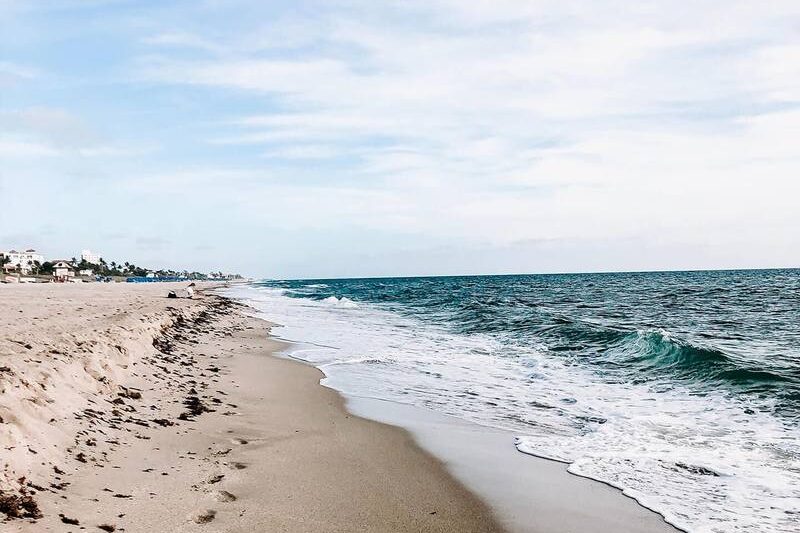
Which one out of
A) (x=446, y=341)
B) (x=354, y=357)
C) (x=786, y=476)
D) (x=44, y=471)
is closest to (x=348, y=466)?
(x=44, y=471)

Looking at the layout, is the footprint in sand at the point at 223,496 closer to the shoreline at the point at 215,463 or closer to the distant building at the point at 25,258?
the shoreline at the point at 215,463

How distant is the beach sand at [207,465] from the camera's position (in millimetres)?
4574

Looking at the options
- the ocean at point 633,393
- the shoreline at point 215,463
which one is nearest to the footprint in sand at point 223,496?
the shoreline at point 215,463

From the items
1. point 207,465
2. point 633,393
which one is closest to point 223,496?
A: point 207,465

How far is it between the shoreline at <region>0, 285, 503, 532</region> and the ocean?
201 cm

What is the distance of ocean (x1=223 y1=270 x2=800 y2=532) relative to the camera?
6020mm

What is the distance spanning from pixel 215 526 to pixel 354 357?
1140 cm

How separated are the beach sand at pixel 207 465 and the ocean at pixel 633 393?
881 mm

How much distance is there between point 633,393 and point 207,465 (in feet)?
29.4

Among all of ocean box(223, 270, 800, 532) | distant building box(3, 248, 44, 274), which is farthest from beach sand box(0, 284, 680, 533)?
distant building box(3, 248, 44, 274)

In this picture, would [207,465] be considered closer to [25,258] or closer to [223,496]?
[223,496]

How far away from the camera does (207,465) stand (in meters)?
5.91

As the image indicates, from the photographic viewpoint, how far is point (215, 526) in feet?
14.6

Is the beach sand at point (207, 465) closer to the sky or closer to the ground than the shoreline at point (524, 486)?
closer to the sky
